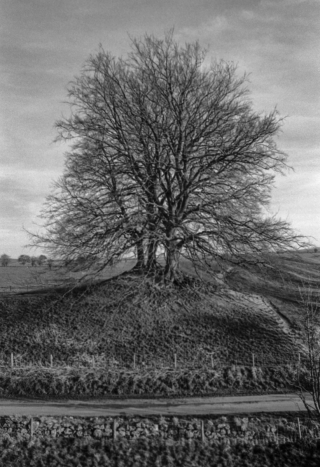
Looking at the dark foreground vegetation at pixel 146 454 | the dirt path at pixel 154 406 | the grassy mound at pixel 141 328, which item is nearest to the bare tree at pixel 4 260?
the grassy mound at pixel 141 328

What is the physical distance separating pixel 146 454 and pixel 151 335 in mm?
9263

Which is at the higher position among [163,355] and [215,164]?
[215,164]

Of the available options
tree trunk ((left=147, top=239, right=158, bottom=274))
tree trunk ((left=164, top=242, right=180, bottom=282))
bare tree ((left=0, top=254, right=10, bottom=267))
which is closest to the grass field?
tree trunk ((left=164, top=242, right=180, bottom=282))

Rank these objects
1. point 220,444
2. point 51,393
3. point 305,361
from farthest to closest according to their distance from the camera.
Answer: point 305,361, point 51,393, point 220,444

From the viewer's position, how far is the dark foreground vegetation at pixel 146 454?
1120 cm

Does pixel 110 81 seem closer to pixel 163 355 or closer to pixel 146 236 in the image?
pixel 146 236

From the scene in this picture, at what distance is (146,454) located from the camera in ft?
37.9

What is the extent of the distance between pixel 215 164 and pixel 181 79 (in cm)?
477

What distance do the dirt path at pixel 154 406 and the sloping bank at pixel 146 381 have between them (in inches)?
27.4

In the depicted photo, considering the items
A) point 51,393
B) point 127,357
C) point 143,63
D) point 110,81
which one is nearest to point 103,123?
point 110,81

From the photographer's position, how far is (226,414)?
44.4 feet

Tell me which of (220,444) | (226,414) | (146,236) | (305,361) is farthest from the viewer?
(146,236)

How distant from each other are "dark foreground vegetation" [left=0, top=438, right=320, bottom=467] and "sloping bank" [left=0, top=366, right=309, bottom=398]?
340 centimetres

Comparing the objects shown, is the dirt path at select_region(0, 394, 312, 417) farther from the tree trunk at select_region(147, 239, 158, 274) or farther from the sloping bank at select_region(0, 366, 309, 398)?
the tree trunk at select_region(147, 239, 158, 274)
